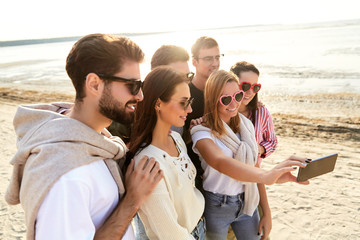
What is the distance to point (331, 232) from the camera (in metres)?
4.52

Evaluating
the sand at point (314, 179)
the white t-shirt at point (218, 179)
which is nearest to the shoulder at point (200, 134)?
the white t-shirt at point (218, 179)

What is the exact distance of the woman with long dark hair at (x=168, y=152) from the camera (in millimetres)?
1849

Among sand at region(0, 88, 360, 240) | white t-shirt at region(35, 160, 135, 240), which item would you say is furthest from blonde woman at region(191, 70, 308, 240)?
sand at region(0, 88, 360, 240)

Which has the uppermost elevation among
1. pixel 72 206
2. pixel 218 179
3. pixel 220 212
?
pixel 72 206

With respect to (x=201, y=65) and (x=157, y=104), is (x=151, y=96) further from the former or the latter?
(x=201, y=65)

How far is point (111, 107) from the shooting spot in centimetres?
171

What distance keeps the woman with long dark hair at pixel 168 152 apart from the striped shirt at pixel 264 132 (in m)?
Answer: 1.25

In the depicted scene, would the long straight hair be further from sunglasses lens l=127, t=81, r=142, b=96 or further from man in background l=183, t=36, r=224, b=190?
man in background l=183, t=36, r=224, b=190

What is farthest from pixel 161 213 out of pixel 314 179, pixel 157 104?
pixel 314 179

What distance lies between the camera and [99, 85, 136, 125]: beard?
1693 millimetres

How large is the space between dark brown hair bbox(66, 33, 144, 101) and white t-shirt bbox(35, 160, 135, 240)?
0.54 metres

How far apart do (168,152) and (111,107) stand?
0.65 meters

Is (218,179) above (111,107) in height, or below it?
below

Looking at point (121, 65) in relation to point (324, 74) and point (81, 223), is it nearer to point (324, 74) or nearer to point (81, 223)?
point (81, 223)
